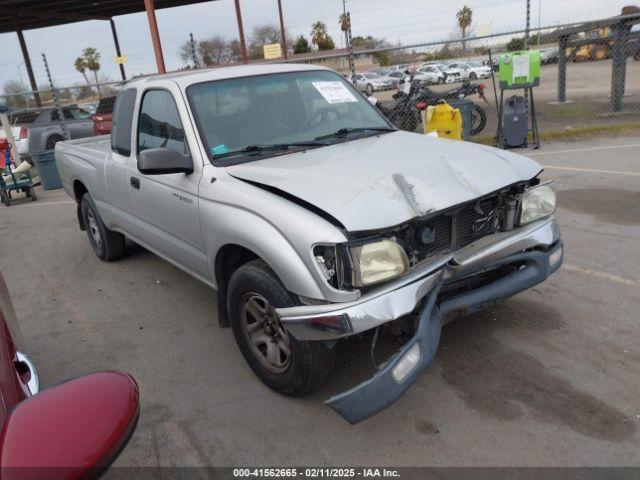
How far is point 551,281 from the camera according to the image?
4.45 meters

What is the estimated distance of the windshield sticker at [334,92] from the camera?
4246 mm

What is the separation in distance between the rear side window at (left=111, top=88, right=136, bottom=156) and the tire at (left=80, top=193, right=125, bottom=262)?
112cm

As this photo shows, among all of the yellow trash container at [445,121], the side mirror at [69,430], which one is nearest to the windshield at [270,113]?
the side mirror at [69,430]

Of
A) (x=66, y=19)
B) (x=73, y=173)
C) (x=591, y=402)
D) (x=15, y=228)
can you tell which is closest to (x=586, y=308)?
(x=591, y=402)

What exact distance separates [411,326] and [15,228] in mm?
7673

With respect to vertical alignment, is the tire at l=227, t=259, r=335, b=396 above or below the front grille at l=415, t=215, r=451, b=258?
below

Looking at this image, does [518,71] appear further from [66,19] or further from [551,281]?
[66,19]

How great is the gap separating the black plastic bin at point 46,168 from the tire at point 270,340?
9.78 metres

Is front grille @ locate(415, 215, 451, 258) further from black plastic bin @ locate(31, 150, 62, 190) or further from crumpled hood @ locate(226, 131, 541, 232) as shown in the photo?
black plastic bin @ locate(31, 150, 62, 190)

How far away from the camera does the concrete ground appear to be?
2730 mm

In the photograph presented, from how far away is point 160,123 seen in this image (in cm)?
410

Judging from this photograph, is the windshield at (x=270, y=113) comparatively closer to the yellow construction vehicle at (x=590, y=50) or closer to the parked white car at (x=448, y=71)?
the yellow construction vehicle at (x=590, y=50)

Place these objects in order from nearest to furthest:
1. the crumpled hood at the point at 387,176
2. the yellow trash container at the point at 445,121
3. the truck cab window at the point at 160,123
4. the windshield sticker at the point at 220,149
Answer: the crumpled hood at the point at 387,176 → the windshield sticker at the point at 220,149 → the truck cab window at the point at 160,123 → the yellow trash container at the point at 445,121

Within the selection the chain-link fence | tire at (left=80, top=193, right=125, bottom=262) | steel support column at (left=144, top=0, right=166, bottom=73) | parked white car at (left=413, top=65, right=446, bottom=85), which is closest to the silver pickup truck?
tire at (left=80, top=193, right=125, bottom=262)
